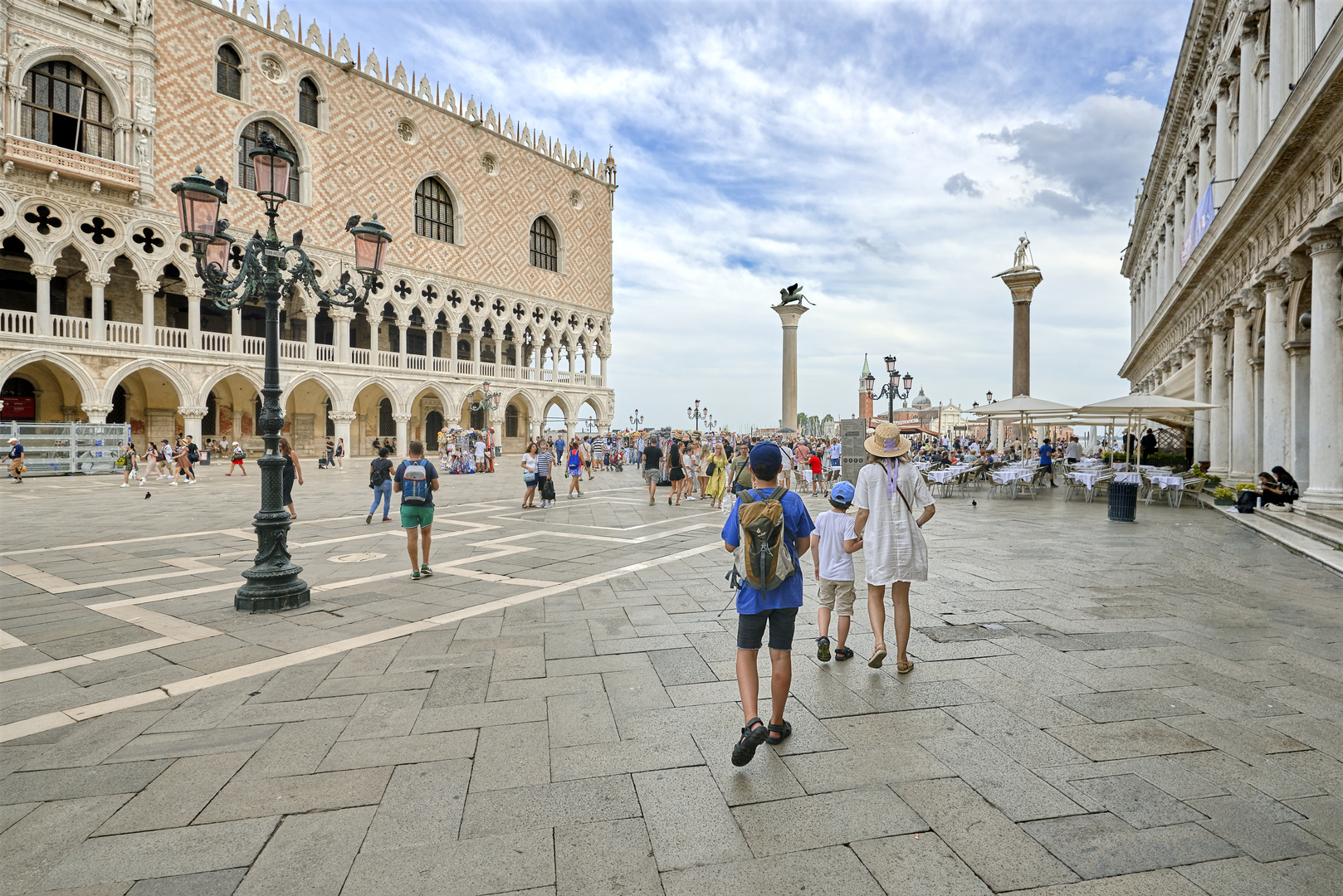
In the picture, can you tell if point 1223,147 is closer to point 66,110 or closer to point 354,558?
point 354,558

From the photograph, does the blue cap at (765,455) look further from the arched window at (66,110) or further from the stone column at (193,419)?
the arched window at (66,110)

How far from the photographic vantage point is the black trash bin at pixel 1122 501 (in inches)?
425

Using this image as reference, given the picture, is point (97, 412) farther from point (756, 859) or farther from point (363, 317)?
point (756, 859)

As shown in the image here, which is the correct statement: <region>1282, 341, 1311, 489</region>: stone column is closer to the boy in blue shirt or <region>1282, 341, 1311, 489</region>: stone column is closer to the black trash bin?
the black trash bin

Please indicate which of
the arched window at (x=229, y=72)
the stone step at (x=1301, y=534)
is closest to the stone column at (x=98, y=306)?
the arched window at (x=229, y=72)

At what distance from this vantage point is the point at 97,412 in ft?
72.5

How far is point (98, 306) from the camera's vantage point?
886 inches

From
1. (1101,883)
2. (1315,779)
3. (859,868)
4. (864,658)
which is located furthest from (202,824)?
(1315,779)

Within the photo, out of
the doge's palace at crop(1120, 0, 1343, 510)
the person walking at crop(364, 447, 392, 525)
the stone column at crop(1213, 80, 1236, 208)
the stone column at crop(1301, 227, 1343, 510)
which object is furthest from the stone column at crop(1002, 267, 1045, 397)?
the person walking at crop(364, 447, 392, 525)

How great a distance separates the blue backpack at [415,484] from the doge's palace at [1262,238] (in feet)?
36.3

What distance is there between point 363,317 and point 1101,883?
1389 inches

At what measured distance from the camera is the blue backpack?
6.45 meters

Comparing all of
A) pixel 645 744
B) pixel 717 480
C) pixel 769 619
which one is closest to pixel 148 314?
pixel 717 480

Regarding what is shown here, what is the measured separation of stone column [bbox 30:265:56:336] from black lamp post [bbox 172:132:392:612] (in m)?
21.0
